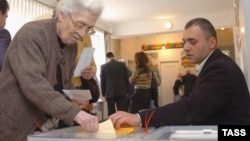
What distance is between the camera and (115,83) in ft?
13.8

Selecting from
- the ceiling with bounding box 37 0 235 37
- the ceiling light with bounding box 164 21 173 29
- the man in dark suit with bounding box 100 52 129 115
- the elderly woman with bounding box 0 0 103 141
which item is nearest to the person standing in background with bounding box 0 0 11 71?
the elderly woman with bounding box 0 0 103 141

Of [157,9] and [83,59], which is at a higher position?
[157,9]

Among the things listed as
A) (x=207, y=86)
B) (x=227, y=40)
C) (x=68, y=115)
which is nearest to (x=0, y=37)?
(x=68, y=115)

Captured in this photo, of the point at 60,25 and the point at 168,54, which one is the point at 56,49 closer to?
the point at 60,25

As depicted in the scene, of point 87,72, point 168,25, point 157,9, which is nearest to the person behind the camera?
point 87,72

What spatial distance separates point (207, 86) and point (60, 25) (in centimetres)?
60

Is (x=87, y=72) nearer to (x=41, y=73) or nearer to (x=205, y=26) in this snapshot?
(x=41, y=73)

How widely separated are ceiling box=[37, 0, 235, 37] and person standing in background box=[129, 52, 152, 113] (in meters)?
1.27

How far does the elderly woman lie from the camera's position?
0.81 metres

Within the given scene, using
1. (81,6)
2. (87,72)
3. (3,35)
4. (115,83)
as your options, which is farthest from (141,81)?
(81,6)

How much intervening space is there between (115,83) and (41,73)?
3.37 meters

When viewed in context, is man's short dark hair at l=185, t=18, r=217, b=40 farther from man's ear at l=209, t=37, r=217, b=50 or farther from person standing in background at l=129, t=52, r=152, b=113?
person standing in background at l=129, t=52, r=152, b=113

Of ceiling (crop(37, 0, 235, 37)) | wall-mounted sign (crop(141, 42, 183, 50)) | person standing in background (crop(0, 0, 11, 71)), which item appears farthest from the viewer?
wall-mounted sign (crop(141, 42, 183, 50))

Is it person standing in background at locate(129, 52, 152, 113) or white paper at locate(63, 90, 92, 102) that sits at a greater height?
white paper at locate(63, 90, 92, 102)
